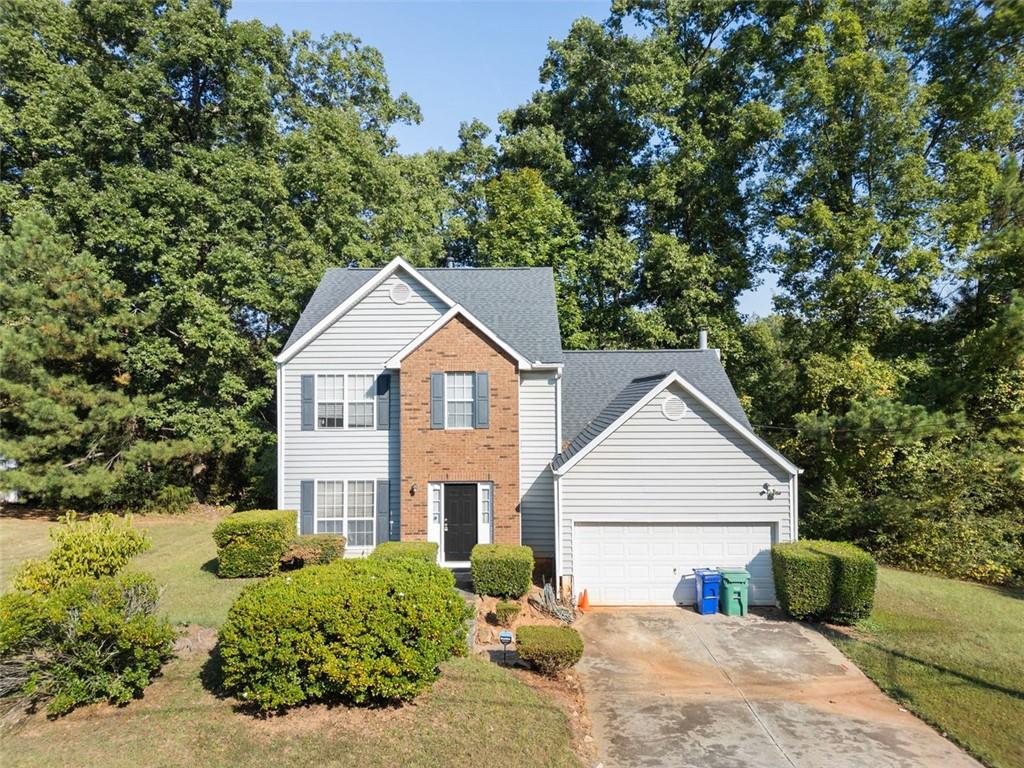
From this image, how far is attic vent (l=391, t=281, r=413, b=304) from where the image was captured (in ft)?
50.2

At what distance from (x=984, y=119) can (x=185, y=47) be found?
27.4m

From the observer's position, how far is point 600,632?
10750 mm

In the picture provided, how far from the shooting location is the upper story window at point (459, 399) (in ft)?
45.9

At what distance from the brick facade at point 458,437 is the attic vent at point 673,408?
3.62m

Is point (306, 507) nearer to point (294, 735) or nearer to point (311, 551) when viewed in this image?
point (311, 551)

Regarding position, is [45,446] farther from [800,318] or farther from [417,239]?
[800,318]

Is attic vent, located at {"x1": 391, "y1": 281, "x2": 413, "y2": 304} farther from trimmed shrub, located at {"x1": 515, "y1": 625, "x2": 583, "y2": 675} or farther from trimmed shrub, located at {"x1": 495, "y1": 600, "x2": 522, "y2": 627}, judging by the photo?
trimmed shrub, located at {"x1": 515, "y1": 625, "x2": 583, "y2": 675}

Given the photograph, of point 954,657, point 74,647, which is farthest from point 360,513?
point 954,657

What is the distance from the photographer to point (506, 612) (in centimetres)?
1040

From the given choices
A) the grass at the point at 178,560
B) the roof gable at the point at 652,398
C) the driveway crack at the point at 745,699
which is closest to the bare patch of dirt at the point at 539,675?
the driveway crack at the point at 745,699

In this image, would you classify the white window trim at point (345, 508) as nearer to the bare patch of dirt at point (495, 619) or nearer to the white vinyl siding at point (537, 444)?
the white vinyl siding at point (537, 444)

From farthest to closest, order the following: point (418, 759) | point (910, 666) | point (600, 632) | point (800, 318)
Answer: point (800, 318), point (600, 632), point (910, 666), point (418, 759)

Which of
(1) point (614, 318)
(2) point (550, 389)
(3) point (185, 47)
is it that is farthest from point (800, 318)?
(3) point (185, 47)

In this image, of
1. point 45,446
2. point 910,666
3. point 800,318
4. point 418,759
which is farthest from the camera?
point 800,318
